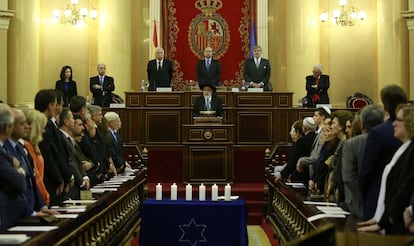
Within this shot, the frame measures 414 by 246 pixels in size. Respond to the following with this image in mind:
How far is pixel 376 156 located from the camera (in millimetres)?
5480

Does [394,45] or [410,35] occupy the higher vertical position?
[410,35]

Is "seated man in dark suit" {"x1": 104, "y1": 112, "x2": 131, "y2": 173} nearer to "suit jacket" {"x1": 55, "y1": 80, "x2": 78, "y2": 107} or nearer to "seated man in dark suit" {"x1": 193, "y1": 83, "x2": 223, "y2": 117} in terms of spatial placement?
"seated man in dark suit" {"x1": 193, "y1": 83, "x2": 223, "y2": 117}

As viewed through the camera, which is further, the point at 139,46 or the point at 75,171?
the point at 139,46

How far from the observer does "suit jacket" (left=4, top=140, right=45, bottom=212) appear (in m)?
5.52

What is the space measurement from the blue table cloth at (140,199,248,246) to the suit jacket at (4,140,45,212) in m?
2.49

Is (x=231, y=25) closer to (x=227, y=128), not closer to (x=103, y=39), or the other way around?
(x=103, y=39)

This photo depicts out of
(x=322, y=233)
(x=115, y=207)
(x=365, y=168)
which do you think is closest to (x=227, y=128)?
(x=115, y=207)

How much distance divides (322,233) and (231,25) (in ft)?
56.3

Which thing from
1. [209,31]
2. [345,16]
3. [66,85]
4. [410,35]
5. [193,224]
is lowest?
[193,224]

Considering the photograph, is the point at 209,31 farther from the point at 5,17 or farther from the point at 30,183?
the point at 30,183

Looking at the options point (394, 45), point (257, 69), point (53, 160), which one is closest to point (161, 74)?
point (257, 69)

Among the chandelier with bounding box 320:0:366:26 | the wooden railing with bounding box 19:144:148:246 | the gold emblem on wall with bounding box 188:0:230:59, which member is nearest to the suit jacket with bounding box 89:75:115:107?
the wooden railing with bounding box 19:144:148:246

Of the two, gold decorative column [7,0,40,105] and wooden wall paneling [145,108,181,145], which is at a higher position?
gold decorative column [7,0,40,105]

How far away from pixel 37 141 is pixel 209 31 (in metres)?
13.1
